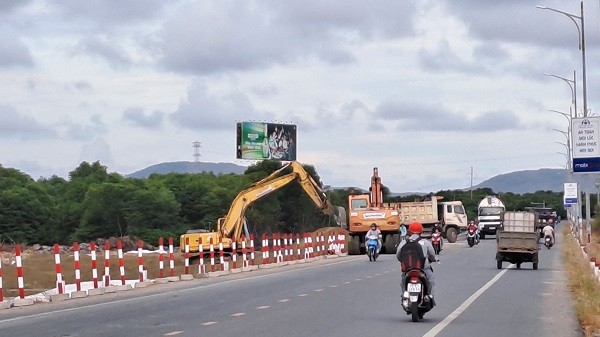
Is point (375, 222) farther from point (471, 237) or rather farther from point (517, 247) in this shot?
point (517, 247)

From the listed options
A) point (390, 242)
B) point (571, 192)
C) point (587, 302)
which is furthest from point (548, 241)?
point (587, 302)

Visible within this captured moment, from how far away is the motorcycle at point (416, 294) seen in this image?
1877 cm

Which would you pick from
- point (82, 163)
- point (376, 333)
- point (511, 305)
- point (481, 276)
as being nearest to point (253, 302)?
point (511, 305)

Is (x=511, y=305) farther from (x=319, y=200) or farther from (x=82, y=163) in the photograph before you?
(x=82, y=163)

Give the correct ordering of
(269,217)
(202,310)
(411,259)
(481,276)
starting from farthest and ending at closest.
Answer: (269,217) → (481,276) → (202,310) → (411,259)

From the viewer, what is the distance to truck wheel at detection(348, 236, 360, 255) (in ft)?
190

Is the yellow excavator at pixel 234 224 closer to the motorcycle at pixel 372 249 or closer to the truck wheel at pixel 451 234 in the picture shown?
the motorcycle at pixel 372 249

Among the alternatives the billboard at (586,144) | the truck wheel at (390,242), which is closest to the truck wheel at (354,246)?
the truck wheel at (390,242)

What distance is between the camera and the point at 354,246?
57906 millimetres

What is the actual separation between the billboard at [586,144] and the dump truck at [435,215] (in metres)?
33.1

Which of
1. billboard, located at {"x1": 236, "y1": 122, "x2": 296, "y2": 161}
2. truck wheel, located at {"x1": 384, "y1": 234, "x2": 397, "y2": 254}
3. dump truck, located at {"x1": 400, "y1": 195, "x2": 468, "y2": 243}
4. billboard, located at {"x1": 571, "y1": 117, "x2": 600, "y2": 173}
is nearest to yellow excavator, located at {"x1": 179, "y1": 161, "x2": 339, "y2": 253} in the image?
truck wheel, located at {"x1": 384, "y1": 234, "x2": 397, "y2": 254}

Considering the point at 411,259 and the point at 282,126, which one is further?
the point at 282,126

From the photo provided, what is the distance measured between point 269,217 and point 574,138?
Result: 66978mm

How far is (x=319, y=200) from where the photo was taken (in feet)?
180
